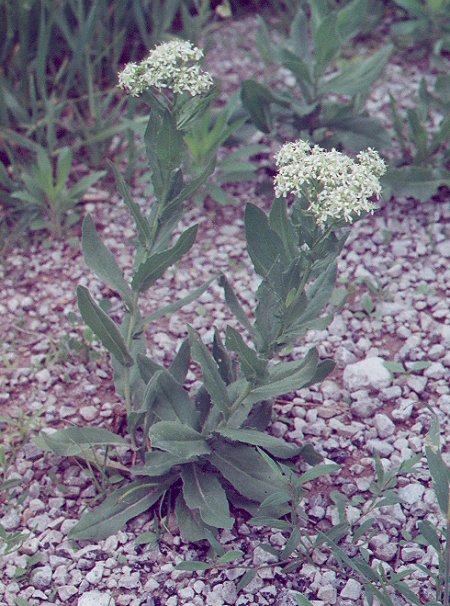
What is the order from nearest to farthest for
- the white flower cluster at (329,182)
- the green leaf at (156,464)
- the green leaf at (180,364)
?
the white flower cluster at (329,182) < the green leaf at (156,464) < the green leaf at (180,364)

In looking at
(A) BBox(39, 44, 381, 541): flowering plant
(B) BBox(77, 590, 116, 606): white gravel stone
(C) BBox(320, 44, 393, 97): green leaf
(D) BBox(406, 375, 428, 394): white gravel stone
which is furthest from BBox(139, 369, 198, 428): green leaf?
(C) BBox(320, 44, 393, 97): green leaf

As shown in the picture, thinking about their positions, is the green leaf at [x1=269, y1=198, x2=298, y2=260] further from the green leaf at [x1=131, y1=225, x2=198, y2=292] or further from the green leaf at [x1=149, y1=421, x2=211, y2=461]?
the green leaf at [x1=149, y1=421, x2=211, y2=461]

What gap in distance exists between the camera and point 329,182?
1848 mm

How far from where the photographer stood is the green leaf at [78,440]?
227 centimetres

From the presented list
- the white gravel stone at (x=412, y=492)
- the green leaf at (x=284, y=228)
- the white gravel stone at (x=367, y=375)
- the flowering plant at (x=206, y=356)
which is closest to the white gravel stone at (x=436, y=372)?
the white gravel stone at (x=367, y=375)

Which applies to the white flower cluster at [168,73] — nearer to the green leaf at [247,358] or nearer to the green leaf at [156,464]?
the green leaf at [247,358]

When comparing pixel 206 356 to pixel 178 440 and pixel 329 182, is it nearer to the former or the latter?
pixel 178 440

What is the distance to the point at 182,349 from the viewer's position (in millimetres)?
2375

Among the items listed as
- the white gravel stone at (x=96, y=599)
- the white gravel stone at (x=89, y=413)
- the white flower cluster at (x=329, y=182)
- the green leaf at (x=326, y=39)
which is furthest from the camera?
the green leaf at (x=326, y=39)

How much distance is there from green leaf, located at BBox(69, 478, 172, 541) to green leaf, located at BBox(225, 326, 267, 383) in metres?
0.44

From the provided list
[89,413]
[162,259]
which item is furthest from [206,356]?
[89,413]

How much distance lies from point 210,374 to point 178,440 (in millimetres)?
184

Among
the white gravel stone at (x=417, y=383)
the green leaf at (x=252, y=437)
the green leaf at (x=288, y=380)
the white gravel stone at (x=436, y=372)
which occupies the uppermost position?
the green leaf at (x=288, y=380)

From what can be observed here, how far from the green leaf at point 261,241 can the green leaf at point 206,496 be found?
56 cm
